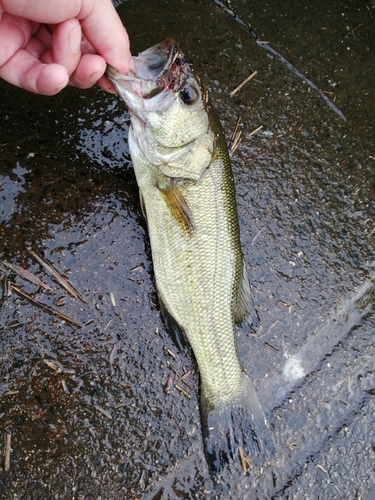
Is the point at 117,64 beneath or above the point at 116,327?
above

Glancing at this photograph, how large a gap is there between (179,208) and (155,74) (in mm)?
833

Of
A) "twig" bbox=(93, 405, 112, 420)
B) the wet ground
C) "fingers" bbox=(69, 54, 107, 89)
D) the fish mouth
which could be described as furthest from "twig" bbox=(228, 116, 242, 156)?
"twig" bbox=(93, 405, 112, 420)

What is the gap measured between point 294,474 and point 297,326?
3.21 ft

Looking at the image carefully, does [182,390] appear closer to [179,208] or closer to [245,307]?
[245,307]

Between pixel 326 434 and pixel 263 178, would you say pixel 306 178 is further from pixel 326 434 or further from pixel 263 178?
pixel 326 434

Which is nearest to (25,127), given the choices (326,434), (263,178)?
(263,178)

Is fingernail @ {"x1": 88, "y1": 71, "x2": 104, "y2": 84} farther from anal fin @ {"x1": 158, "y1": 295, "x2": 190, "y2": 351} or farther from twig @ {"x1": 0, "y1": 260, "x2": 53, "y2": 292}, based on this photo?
anal fin @ {"x1": 158, "y1": 295, "x2": 190, "y2": 351}

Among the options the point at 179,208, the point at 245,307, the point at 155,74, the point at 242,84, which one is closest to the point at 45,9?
the point at 155,74

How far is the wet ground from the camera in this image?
10.3ft

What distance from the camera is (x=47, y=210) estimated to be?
342 cm

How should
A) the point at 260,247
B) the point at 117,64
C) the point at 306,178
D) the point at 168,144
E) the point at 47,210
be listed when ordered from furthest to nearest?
the point at 306,178
the point at 260,247
the point at 47,210
the point at 168,144
the point at 117,64

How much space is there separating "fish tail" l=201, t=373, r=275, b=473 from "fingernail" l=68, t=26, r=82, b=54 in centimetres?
221

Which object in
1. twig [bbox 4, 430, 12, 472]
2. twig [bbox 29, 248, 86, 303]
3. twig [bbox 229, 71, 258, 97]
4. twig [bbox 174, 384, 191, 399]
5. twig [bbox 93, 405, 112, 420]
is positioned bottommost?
twig [bbox 4, 430, 12, 472]

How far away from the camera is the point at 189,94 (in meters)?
3.17
